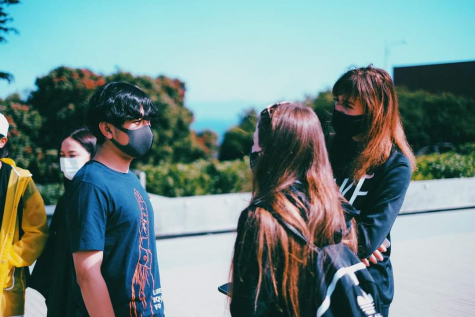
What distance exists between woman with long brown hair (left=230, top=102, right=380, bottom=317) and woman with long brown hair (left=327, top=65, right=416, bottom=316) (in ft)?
1.59

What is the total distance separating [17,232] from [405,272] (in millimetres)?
5208

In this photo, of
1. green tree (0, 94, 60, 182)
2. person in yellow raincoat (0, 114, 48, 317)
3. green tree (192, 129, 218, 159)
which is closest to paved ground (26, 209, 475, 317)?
Answer: person in yellow raincoat (0, 114, 48, 317)

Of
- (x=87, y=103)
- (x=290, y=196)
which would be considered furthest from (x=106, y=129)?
(x=87, y=103)

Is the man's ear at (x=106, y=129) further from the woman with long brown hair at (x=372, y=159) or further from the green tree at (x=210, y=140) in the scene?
the green tree at (x=210, y=140)

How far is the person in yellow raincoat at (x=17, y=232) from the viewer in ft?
7.72

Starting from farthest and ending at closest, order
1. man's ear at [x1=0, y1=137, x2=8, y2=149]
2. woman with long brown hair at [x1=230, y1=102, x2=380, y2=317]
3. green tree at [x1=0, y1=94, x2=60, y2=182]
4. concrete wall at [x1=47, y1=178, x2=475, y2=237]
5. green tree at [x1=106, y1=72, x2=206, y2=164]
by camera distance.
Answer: green tree at [x1=106, y1=72, x2=206, y2=164] → green tree at [x1=0, y1=94, x2=60, y2=182] → concrete wall at [x1=47, y1=178, x2=475, y2=237] → man's ear at [x1=0, y1=137, x2=8, y2=149] → woman with long brown hair at [x1=230, y1=102, x2=380, y2=317]

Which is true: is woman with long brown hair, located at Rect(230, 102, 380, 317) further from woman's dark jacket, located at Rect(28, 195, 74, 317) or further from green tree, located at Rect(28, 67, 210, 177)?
green tree, located at Rect(28, 67, 210, 177)

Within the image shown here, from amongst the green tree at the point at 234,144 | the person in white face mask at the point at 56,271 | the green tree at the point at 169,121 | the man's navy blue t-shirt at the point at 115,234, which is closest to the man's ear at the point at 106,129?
the man's navy blue t-shirt at the point at 115,234

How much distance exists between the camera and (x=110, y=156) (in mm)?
2131

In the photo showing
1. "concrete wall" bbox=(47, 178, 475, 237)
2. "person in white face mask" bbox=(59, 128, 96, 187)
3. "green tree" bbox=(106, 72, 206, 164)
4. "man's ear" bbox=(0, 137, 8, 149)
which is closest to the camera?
"man's ear" bbox=(0, 137, 8, 149)

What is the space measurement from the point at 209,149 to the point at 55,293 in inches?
670

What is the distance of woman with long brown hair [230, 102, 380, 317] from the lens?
150cm

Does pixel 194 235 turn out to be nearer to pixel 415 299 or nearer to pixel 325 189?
pixel 415 299

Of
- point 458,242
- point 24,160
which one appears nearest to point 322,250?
point 458,242
